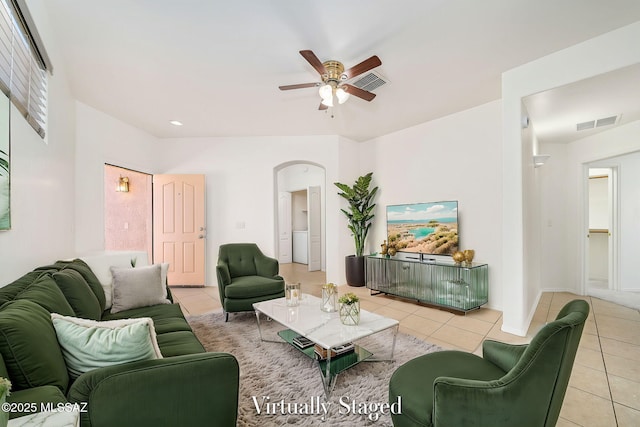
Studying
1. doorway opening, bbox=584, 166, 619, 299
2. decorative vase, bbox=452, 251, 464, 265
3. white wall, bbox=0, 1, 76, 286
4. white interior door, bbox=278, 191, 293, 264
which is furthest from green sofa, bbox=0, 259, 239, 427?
white interior door, bbox=278, 191, 293, 264

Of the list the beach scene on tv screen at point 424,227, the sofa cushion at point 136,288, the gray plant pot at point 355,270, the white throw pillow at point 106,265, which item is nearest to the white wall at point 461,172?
the beach scene on tv screen at point 424,227

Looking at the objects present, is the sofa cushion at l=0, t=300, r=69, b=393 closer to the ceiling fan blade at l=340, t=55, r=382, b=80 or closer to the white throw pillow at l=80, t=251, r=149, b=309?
the white throw pillow at l=80, t=251, r=149, b=309

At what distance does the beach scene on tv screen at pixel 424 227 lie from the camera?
391 cm

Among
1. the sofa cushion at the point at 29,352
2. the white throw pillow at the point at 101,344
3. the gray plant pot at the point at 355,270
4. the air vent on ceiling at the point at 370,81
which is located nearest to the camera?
the sofa cushion at the point at 29,352

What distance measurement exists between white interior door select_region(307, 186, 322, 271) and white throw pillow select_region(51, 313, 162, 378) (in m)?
5.58

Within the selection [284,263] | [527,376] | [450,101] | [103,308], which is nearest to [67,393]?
[103,308]

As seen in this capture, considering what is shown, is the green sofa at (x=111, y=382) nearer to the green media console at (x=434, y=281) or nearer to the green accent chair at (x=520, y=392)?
the green accent chair at (x=520, y=392)

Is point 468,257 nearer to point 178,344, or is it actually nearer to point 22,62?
point 178,344

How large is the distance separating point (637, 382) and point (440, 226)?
2.29 m

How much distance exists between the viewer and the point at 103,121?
387cm

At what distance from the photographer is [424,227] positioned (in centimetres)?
420

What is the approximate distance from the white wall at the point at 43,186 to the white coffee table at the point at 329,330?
1.75m

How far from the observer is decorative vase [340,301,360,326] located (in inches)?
85.5

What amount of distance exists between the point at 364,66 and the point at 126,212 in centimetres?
510
